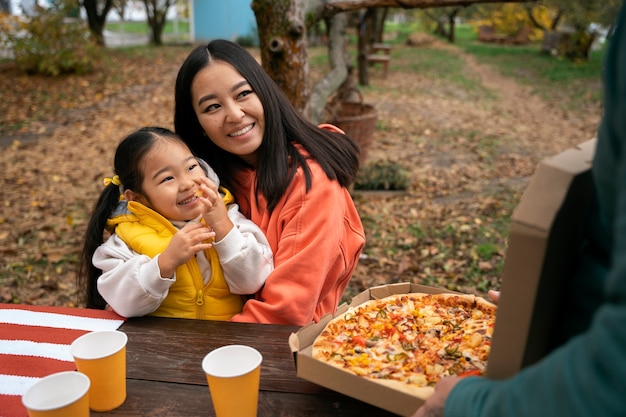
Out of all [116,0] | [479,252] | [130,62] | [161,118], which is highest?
[116,0]

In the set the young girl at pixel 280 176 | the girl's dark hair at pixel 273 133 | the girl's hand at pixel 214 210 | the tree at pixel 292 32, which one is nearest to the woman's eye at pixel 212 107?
the young girl at pixel 280 176

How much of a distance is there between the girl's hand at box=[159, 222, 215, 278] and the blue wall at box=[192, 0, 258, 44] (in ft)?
68.6

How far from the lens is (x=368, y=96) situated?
13.1 metres

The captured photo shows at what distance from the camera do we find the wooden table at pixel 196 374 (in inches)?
56.2

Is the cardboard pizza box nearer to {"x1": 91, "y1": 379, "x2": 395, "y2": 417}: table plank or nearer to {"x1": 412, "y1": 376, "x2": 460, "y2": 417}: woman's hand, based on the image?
{"x1": 412, "y1": 376, "x2": 460, "y2": 417}: woman's hand

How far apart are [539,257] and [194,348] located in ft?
3.60

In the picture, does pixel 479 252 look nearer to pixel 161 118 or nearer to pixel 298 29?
pixel 298 29

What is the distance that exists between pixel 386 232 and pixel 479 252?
2.99ft

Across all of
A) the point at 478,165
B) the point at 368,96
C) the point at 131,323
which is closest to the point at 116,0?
the point at 368,96

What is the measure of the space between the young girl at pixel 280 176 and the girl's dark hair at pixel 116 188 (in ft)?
0.76

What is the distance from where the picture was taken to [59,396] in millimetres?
1299

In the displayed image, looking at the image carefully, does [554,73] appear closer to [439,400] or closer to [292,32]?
[292,32]

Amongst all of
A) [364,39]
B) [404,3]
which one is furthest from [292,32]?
[364,39]

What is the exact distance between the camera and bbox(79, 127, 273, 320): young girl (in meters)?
1.98
